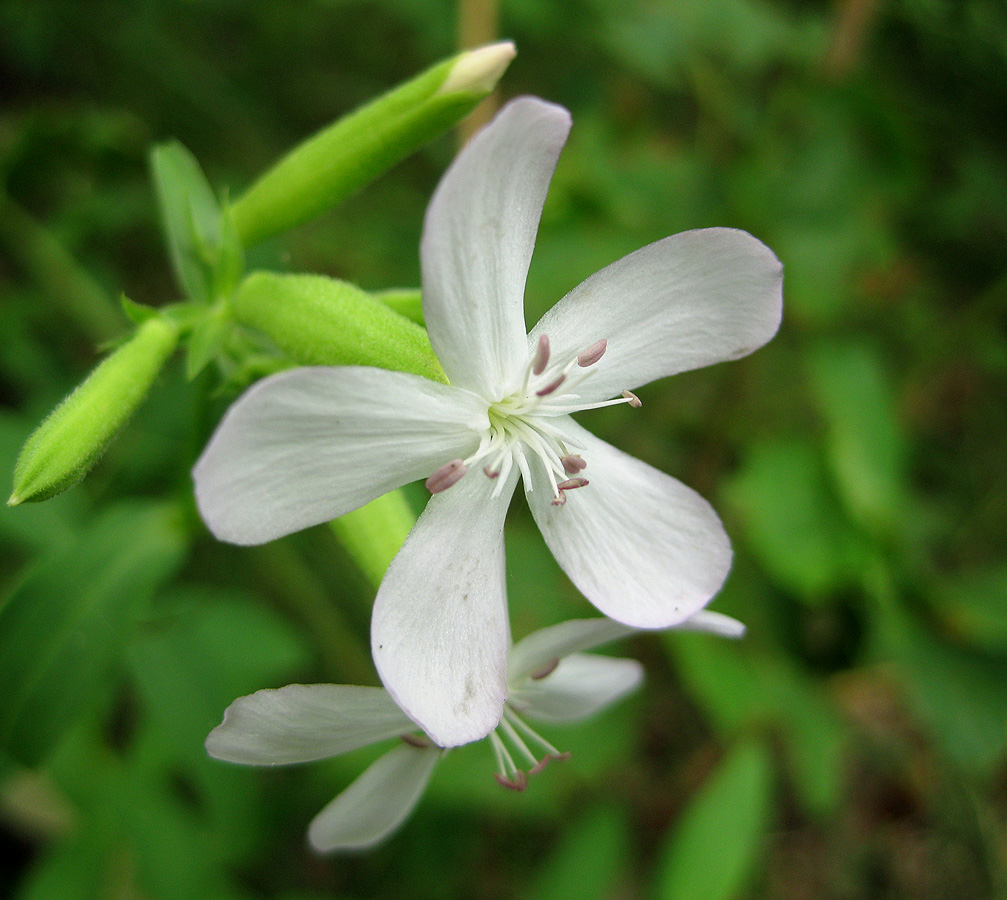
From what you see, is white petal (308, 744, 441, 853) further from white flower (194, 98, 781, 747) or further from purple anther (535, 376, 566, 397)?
purple anther (535, 376, 566, 397)

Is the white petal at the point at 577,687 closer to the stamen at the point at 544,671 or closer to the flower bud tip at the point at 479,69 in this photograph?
the stamen at the point at 544,671

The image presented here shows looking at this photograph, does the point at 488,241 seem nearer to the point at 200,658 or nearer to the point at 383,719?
the point at 383,719

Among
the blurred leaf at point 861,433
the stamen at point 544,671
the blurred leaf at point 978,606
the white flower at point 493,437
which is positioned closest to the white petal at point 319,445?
the white flower at point 493,437

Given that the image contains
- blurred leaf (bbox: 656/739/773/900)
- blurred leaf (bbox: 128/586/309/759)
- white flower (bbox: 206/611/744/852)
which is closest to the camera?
white flower (bbox: 206/611/744/852)

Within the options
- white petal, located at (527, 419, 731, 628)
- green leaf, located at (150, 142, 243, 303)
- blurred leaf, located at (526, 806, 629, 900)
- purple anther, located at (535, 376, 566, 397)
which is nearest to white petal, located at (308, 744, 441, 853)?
white petal, located at (527, 419, 731, 628)

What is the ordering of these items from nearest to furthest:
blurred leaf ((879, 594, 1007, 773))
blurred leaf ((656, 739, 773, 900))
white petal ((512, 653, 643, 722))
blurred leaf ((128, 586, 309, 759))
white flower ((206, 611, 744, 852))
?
white flower ((206, 611, 744, 852)) → white petal ((512, 653, 643, 722)) → blurred leaf ((128, 586, 309, 759)) → blurred leaf ((656, 739, 773, 900)) → blurred leaf ((879, 594, 1007, 773))

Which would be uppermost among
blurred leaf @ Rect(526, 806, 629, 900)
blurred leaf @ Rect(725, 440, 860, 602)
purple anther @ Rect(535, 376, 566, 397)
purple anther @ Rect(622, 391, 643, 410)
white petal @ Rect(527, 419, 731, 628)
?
purple anther @ Rect(535, 376, 566, 397)

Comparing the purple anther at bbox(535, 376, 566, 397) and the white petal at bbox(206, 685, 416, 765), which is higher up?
the purple anther at bbox(535, 376, 566, 397)
